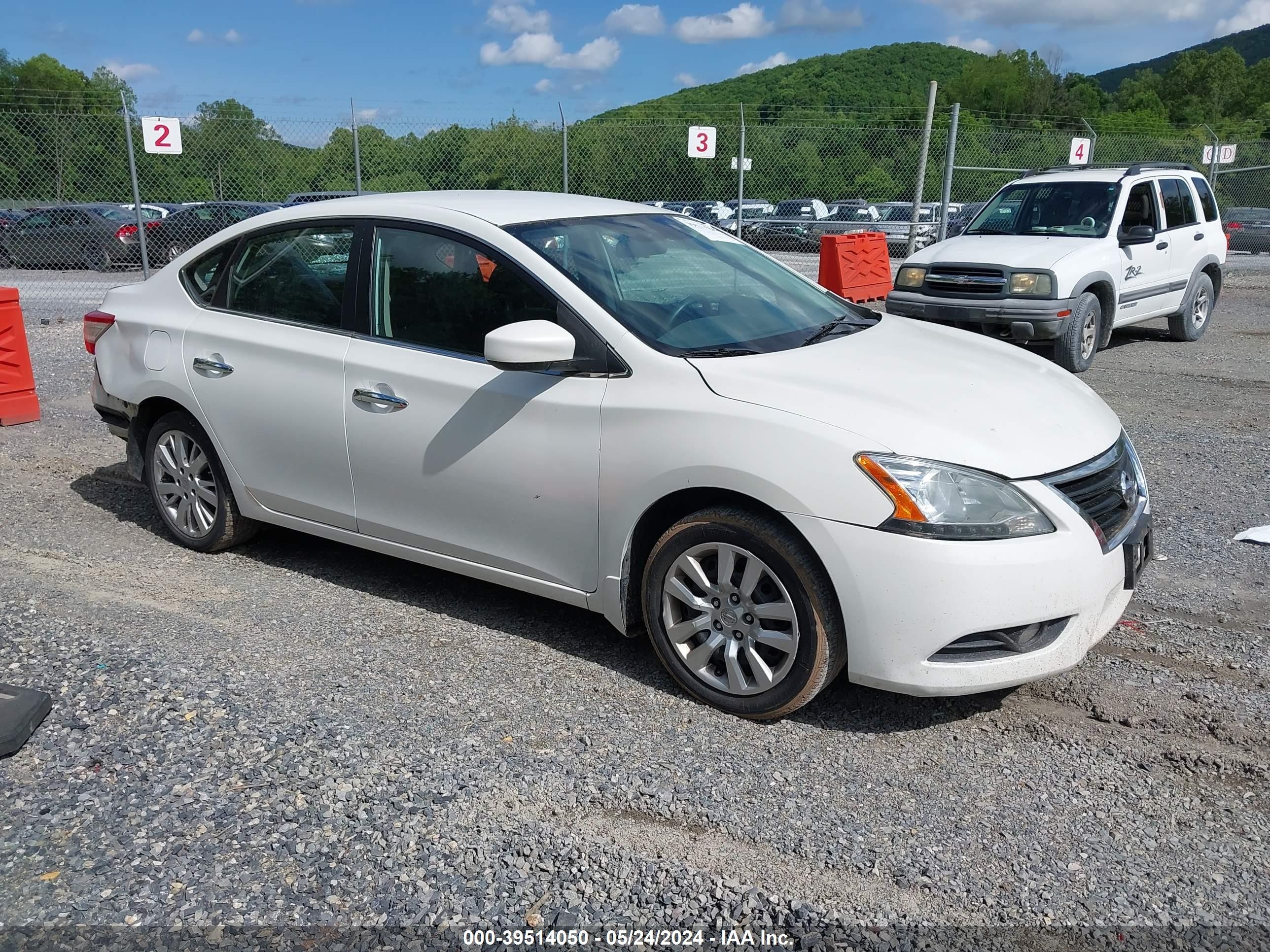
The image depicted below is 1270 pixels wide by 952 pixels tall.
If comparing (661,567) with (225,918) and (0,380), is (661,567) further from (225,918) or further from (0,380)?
(0,380)

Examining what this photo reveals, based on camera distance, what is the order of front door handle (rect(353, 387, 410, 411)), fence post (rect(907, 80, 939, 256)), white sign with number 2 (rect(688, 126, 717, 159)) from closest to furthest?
front door handle (rect(353, 387, 410, 411)), fence post (rect(907, 80, 939, 256)), white sign with number 2 (rect(688, 126, 717, 159))

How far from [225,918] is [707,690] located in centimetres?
171

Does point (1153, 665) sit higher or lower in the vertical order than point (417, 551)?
lower

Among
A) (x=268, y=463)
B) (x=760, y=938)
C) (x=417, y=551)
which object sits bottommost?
(x=760, y=938)

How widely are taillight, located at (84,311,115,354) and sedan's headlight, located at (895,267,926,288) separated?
7.45m

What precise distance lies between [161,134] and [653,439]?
13.2 meters

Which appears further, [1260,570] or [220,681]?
[1260,570]

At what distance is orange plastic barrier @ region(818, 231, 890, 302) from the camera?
1450cm

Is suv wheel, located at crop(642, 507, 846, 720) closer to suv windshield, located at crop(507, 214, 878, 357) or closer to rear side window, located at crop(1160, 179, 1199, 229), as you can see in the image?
suv windshield, located at crop(507, 214, 878, 357)

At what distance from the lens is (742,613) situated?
3719 mm

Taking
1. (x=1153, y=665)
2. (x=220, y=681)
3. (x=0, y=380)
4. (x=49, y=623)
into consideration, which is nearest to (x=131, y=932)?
(x=220, y=681)

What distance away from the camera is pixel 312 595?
4.95 metres

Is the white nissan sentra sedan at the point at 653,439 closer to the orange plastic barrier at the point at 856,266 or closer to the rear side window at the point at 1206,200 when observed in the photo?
the rear side window at the point at 1206,200

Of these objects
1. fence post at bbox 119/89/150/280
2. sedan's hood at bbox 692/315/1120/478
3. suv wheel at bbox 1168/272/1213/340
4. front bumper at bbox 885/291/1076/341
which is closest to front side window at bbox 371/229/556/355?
sedan's hood at bbox 692/315/1120/478
